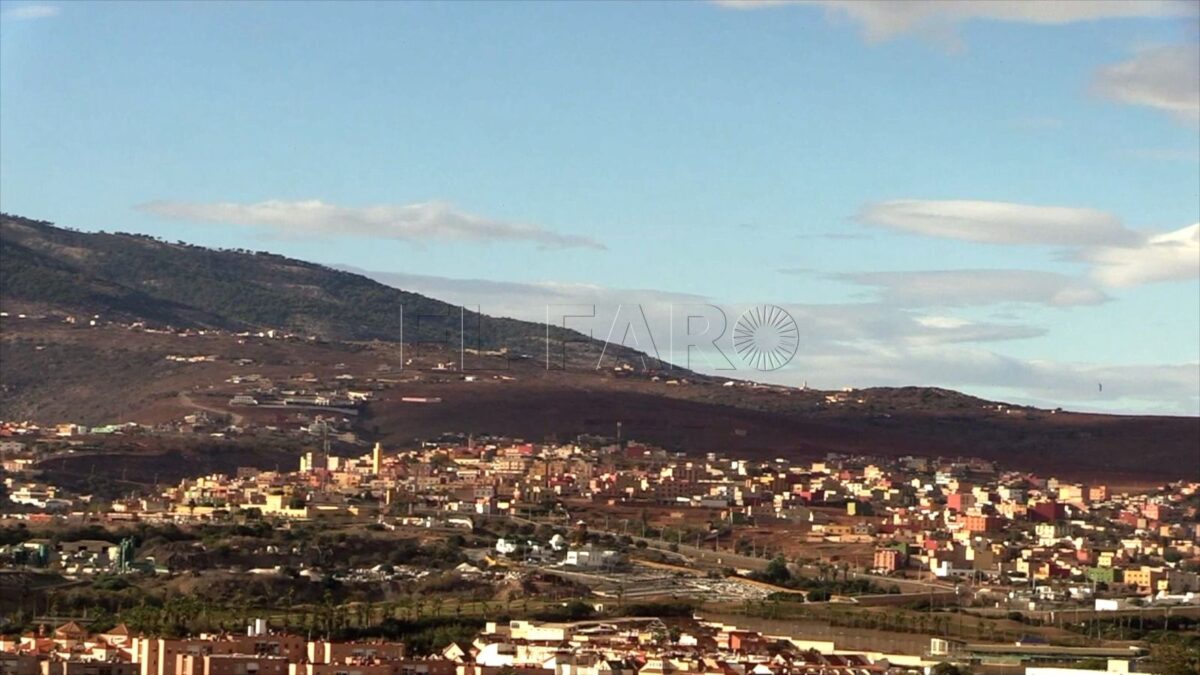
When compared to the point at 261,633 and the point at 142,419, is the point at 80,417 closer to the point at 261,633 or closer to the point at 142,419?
the point at 142,419

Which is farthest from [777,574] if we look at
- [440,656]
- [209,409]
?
[209,409]

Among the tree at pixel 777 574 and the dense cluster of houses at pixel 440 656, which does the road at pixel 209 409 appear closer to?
the tree at pixel 777 574

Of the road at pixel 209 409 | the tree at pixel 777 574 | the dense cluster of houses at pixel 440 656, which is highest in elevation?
the road at pixel 209 409

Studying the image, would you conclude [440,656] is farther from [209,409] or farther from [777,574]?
[209,409]

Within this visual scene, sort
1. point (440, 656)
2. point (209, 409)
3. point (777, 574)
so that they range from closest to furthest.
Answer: point (440, 656), point (777, 574), point (209, 409)

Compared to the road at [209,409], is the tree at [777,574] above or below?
below

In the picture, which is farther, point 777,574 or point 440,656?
point 777,574

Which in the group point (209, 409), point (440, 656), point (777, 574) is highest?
point (209, 409)

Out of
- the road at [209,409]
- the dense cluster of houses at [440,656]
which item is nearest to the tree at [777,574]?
the dense cluster of houses at [440,656]

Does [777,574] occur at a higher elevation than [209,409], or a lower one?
lower

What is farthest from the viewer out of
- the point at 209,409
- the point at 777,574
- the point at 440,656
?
the point at 209,409

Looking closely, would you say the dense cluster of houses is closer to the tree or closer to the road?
the tree
